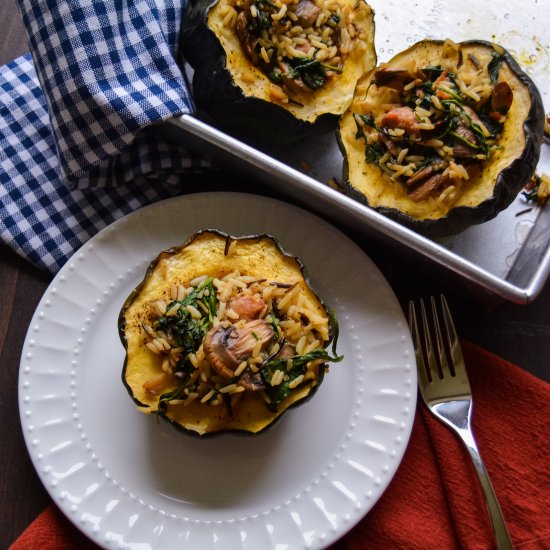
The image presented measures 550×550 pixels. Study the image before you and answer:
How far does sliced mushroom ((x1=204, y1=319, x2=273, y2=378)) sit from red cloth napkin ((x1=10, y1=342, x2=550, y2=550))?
709mm

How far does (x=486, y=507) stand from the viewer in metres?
2.26

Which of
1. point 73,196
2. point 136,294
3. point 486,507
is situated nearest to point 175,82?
point 73,196

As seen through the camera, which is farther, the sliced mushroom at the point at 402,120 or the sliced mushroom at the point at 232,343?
the sliced mushroom at the point at 402,120

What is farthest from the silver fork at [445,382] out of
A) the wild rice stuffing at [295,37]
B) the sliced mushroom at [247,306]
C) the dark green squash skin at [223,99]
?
the wild rice stuffing at [295,37]

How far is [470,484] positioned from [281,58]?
57.8 inches

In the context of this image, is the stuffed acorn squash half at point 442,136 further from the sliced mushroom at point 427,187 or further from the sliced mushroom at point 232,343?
the sliced mushroom at point 232,343

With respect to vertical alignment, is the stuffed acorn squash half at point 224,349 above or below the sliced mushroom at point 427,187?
below

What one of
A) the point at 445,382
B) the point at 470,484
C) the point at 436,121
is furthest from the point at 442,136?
the point at 470,484

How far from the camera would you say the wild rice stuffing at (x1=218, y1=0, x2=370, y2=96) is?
2.27 metres

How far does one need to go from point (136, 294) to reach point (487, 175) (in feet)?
3.58

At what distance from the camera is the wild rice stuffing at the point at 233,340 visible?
6.38ft

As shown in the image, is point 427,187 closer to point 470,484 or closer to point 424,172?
point 424,172

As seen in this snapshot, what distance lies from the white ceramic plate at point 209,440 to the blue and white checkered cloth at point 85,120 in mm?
184

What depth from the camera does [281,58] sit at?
229 cm
